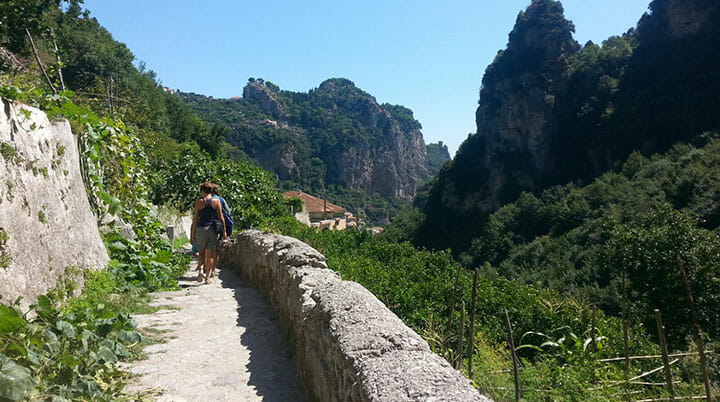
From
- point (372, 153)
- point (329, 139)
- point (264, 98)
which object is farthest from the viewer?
point (372, 153)

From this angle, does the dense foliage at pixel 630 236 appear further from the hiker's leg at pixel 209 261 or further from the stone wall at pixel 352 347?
the hiker's leg at pixel 209 261

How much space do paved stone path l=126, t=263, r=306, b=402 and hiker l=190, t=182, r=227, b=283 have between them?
4.26 feet

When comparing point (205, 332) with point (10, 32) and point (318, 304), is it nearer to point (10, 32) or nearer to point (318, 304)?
point (318, 304)

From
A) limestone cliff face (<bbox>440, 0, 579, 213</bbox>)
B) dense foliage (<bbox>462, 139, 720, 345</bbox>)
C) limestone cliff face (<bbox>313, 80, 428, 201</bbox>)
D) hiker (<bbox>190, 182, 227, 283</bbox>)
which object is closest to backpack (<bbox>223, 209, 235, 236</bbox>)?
hiker (<bbox>190, 182, 227, 283</bbox>)

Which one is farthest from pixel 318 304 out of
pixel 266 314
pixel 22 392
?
pixel 266 314

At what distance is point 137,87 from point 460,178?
5365 centimetres

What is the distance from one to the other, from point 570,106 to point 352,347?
234 ft

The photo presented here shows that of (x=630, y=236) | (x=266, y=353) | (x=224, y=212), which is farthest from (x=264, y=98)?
(x=266, y=353)

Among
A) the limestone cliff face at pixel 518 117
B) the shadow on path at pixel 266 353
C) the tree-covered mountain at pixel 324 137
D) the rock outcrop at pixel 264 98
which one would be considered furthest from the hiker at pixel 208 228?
the rock outcrop at pixel 264 98

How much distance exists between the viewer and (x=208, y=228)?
6.46m

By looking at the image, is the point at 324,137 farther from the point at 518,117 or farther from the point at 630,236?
the point at 630,236

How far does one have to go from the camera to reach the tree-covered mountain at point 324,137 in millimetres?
97938

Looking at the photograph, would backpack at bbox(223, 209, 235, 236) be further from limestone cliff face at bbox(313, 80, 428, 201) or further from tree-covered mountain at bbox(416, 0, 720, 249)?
limestone cliff face at bbox(313, 80, 428, 201)

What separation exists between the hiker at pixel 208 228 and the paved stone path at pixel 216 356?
1298 mm
